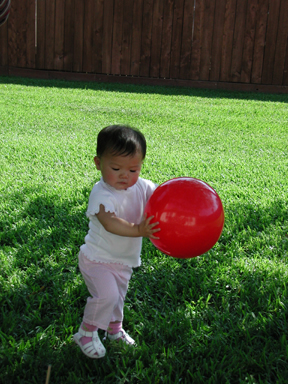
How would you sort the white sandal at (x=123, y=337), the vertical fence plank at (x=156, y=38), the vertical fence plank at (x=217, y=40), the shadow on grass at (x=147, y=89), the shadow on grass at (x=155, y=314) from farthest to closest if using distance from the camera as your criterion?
the vertical fence plank at (x=156, y=38)
the vertical fence plank at (x=217, y=40)
the shadow on grass at (x=147, y=89)
the white sandal at (x=123, y=337)
the shadow on grass at (x=155, y=314)

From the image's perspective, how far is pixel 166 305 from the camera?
2246 mm

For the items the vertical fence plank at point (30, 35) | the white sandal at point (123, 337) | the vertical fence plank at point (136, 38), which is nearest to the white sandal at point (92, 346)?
the white sandal at point (123, 337)

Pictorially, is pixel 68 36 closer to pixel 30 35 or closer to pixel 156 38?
pixel 30 35

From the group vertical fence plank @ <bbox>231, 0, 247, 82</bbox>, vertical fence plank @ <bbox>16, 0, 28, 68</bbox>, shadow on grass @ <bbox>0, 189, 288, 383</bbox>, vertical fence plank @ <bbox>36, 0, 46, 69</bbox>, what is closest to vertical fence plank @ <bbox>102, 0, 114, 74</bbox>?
vertical fence plank @ <bbox>36, 0, 46, 69</bbox>

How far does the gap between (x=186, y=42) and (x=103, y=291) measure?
8846 mm

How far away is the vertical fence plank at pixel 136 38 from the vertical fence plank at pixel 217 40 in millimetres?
1714

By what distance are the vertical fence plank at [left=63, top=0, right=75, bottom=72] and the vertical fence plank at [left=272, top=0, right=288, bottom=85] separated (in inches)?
188

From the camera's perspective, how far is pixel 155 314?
2.19m

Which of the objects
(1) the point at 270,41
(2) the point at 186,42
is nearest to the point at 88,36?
(2) the point at 186,42

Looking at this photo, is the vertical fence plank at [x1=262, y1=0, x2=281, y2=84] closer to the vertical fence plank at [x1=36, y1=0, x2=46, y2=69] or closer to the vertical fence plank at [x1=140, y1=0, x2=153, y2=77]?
the vertical fence plank at [x1=140, y1=0, x2=153, y2=77]

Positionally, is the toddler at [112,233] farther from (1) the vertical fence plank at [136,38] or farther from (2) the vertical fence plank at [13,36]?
(2) the vertical fence plank at [13,36]

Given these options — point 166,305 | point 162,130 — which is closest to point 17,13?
point 162,130

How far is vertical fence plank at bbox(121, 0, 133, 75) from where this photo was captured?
31.4 ft

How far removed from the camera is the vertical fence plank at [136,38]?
9.58 metres
